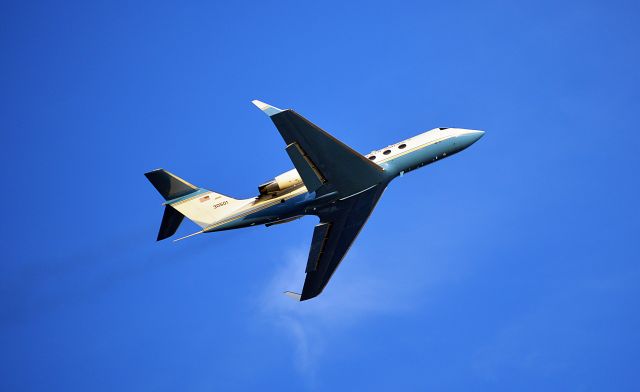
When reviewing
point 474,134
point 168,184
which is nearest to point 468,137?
point 474,134

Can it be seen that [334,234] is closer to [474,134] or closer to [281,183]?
[281,183]

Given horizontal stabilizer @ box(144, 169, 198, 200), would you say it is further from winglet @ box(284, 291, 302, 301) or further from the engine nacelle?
winglet @ box(284, 291, 302, 301)

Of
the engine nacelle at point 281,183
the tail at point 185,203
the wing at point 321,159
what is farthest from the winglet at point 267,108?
the tail at point 185,203

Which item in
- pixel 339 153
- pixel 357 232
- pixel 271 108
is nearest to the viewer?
pixel 271 108

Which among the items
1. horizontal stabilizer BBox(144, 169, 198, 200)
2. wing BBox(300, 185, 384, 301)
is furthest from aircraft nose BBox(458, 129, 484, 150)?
horizontal stabilizer BBox(144, 169, 198, 200)

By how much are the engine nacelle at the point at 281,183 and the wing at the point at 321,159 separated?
1377mm

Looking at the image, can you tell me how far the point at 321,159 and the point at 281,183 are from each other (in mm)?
3645

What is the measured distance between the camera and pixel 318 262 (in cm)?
6278

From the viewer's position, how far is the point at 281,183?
55125 millimetres

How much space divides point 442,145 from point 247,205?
15.0 meters

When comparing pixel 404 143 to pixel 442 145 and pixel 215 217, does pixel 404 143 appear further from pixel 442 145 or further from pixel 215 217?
pixel 215 217

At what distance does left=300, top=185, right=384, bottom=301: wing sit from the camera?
57750mm

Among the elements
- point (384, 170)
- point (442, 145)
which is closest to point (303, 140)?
point (384, 170)

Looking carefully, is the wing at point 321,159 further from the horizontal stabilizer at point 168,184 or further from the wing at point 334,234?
the horizontal stabilizer at point 168,184
